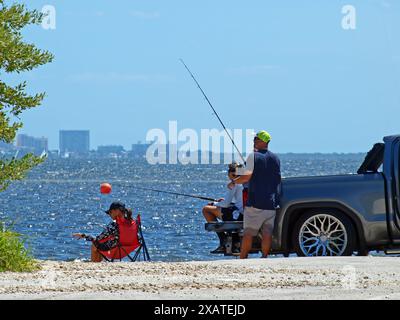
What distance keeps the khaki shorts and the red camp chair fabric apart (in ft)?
10.0

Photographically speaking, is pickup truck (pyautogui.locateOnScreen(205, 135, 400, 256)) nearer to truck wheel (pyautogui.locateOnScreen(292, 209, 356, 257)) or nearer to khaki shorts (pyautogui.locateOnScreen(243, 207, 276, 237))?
truck wheel (pyautogui.locateOnScreen(292, 209, 356, 257))

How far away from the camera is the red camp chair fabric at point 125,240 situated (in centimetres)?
1712

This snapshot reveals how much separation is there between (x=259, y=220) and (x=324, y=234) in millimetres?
819

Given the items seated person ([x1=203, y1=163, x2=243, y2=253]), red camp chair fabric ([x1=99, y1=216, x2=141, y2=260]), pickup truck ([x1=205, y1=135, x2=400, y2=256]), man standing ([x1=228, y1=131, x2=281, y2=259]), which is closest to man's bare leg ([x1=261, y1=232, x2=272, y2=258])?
man standing ([x1=228, y1=131, x2=281, y2=259])

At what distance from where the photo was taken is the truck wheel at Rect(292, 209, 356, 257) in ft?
47.7

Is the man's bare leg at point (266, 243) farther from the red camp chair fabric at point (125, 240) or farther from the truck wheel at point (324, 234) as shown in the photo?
the red camp chair fabric at point (125, 240)

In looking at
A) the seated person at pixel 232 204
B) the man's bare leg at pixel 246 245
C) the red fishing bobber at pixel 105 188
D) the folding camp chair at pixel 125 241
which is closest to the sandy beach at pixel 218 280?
the man's bare leg at pixel 246 245

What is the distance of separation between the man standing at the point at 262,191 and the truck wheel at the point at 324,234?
0.36 meters

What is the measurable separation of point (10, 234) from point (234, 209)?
3.32m

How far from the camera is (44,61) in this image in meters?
14.7

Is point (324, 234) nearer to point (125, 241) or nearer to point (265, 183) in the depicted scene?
point (265, 183)

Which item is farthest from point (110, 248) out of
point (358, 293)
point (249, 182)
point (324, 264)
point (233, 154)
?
point (358, 293)
